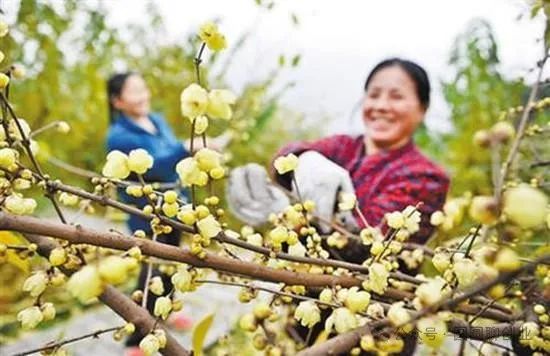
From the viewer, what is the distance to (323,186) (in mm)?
1050

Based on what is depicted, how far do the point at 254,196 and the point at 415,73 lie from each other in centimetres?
36

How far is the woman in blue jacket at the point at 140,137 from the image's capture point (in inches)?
78.6

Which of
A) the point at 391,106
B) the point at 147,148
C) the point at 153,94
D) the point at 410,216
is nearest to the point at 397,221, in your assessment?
the point at 410,216

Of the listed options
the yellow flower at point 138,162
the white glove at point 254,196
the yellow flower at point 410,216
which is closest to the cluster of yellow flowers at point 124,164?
the yellow flower at point 138,162

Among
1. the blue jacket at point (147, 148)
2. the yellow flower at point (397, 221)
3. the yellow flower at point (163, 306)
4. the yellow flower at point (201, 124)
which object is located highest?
the yellow flower at point (201, 124)

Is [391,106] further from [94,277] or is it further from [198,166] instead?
[94,277]

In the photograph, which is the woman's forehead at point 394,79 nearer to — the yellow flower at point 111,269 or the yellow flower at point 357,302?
the yellow flower at point 357,302

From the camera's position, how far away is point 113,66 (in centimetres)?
377

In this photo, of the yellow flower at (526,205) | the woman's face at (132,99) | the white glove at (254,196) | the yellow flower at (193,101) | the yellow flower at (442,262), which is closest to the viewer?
the yellow flower at (526,205)

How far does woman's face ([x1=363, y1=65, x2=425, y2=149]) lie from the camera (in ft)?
4.13

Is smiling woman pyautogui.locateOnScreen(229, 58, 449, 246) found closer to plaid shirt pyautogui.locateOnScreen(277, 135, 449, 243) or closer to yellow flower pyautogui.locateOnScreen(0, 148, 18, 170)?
plaid shirt pyautogui.locateOnScreen(277, 135, 449, 243)

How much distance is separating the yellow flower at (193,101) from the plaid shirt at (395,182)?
682mm

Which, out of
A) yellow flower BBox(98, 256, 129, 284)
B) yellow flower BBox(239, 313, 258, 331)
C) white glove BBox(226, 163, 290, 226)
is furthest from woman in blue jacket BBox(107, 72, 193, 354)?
yellow flower BBox(98, 256, 129, 284)

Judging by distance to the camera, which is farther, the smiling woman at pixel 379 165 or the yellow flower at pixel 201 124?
the smiling woman at pixel 379 165
